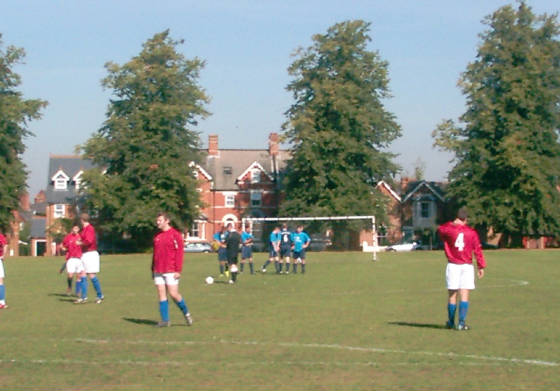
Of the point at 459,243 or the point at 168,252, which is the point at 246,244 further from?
the point at 459,243

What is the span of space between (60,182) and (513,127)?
4946 cm

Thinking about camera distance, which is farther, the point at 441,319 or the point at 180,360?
the point at 441,319

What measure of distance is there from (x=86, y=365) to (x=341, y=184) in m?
63.3

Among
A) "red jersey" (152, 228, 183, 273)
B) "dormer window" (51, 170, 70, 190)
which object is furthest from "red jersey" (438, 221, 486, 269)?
"dormer window" (51, 170, 70, 190)

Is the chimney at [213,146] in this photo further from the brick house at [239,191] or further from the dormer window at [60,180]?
the dormer window at [60,180]

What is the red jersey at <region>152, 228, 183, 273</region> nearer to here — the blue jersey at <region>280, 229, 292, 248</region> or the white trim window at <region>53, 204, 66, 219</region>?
the blue jersey at <region>280, 229, 292, 248</region>

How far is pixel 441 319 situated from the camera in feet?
54.1

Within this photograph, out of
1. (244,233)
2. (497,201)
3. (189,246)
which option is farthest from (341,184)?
(244,233)

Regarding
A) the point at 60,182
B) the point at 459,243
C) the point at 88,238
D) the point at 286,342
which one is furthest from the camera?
the point at 60,182

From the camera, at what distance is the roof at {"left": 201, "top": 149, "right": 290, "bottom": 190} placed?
319 ft

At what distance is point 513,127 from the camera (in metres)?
69.8

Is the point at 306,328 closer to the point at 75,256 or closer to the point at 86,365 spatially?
the point at 86,365

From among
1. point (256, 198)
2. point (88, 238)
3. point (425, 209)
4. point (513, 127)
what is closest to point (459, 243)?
point (88, 238)

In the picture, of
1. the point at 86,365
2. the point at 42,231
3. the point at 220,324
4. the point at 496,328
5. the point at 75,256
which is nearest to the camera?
the point at 86,365
